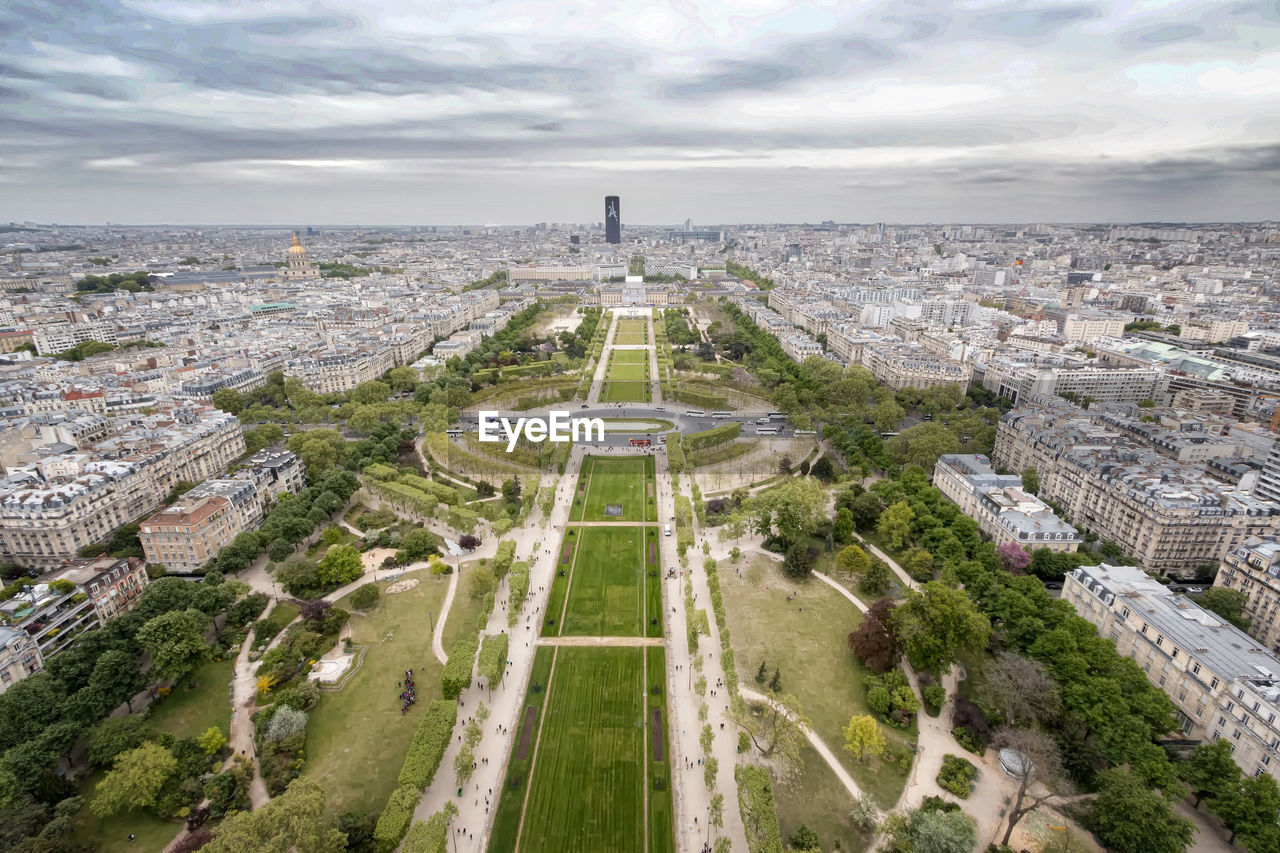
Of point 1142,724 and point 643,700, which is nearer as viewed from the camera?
point 1142,724

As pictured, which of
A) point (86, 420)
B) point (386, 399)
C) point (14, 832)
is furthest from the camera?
point (386, 399)

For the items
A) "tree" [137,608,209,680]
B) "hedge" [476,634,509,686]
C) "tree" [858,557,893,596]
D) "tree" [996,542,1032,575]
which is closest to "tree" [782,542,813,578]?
"tree" [858,557,893,596]

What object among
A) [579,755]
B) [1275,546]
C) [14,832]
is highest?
[1275,546]

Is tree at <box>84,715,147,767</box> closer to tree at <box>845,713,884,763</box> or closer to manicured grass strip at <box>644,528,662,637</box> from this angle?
manicured grass strip at <box>644,528,662,637</box>

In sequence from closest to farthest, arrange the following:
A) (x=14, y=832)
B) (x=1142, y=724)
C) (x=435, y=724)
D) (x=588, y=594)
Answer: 1. (x=14, y=832)
2. (x=1142, y=724)
3. (x=435, y=724)
4. (x=588, y=594)

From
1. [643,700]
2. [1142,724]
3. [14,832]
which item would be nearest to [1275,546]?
[1142,724]

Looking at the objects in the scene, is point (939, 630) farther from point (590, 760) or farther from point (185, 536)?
point (185, 536)

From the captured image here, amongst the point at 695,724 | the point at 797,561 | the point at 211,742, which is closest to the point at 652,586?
the point at 797,561

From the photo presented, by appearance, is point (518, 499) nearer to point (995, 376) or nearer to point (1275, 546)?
point (1275, 546)
